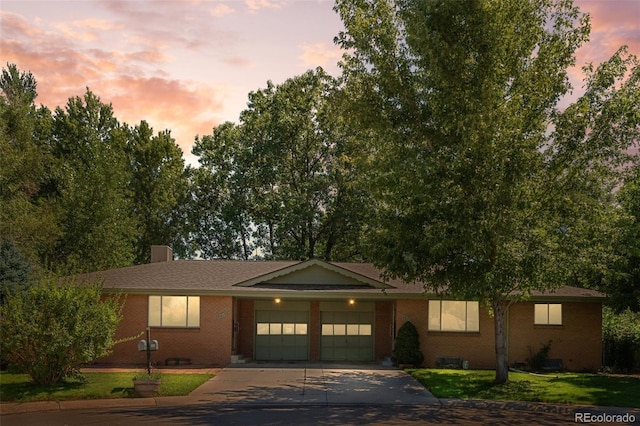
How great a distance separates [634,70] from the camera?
2416 cm

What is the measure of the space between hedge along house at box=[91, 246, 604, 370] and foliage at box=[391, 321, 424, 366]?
0.61 m

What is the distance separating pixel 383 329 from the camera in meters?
33.3

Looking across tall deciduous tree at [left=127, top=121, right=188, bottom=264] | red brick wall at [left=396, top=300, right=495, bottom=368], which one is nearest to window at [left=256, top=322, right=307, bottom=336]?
red brick wall at [left=396, top=300, right=495, bottom=368]

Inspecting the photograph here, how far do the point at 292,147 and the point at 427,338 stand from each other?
23.4 meters

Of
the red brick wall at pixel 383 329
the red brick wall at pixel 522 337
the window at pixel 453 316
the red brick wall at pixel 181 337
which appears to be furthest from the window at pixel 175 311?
the window at pixel 453 316

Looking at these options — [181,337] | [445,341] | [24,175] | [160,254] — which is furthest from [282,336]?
[24,175]

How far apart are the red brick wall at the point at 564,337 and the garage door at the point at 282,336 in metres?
9.33

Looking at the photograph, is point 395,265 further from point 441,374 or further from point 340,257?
point 340,257

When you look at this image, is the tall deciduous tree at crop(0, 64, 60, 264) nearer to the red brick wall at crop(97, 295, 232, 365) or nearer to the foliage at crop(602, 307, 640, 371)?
the red brick wall at crop(97, 295, 232, 365)

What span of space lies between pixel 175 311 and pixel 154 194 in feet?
94.6

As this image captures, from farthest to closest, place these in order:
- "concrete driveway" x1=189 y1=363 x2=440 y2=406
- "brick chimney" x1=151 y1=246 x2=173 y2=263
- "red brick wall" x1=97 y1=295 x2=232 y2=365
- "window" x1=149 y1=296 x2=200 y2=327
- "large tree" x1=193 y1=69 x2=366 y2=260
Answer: "large tree" x1=193 y1=69 x2=366 y2=260, "brick chimney" x1=151 y1=246 x2=173 y2=263, "window" x1=149 y1=296 x2=200 y2=327, "red brick wall" x1=97 y1=295 x2=232 y2=365, "concrete driveway" x1=189 y1=363 x2=440 y2=406

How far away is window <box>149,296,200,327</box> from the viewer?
102 ft

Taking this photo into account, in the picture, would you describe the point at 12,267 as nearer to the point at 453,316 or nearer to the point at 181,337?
the point at 181,337

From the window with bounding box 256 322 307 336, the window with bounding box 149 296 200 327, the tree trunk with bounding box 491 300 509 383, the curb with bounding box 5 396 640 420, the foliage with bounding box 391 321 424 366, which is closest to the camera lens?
the curb with bounding box 5 396 640 420
